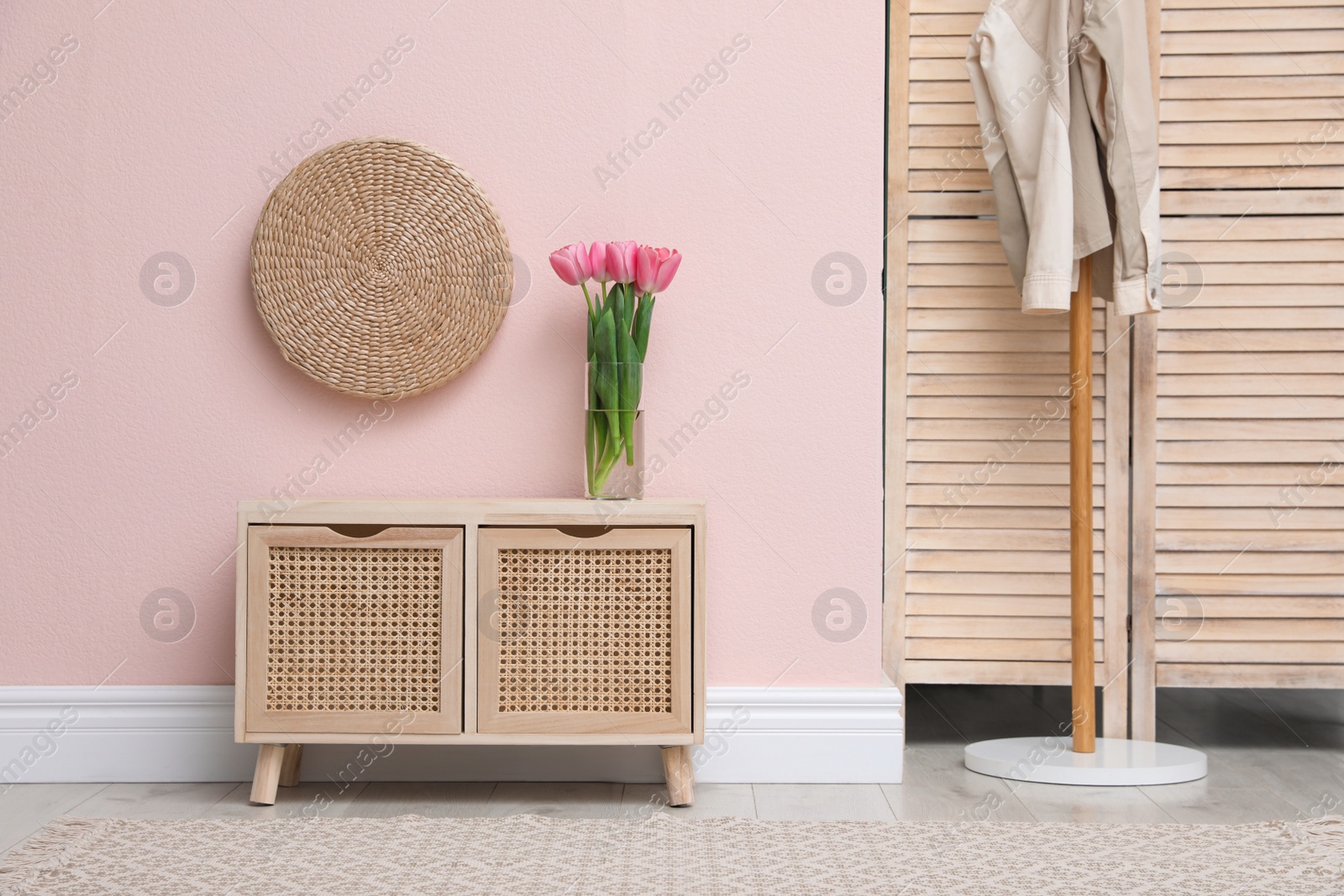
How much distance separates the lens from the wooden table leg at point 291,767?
200 centimetres

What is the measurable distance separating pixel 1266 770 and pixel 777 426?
3.88 feet

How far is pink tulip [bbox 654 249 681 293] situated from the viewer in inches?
76.8

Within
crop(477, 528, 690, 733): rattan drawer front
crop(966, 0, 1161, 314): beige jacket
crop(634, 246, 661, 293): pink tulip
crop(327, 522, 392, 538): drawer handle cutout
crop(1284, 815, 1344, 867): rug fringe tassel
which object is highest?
crop(966, 0, 1161, 314): beige jacket

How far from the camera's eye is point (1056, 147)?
2.03m

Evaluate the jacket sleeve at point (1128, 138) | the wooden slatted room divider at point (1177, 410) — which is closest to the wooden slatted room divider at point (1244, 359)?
the wooden slatted room divider at point (1177, 410)

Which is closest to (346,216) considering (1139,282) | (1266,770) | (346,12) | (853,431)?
(346,12)

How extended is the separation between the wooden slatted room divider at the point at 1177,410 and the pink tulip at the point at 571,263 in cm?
71

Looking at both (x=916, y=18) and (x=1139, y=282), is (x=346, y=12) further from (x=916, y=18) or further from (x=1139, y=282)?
(x=1139, y=282)

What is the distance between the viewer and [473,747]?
2.07 meters

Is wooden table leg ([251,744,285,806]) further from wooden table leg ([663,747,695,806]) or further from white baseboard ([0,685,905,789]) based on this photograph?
wooden table leg ([663,747,695,806])

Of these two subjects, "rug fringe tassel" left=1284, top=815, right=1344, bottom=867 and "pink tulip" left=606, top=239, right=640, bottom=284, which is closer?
"rug fringe tassel" left=1284, top=815, right=1344, bottom=867

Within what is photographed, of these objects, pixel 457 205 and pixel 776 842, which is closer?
pixel 776 842

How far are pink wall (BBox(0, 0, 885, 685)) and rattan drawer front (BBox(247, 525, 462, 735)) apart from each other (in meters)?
0.26

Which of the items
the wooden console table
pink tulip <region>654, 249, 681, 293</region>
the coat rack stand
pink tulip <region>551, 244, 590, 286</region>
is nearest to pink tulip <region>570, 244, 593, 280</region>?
pink tulip <region>551, 244, 590, 286</region>
